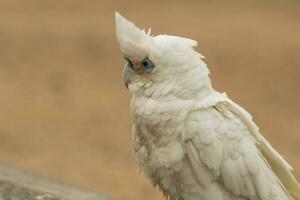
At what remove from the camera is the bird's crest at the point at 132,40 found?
271 cm

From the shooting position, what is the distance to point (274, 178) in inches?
111

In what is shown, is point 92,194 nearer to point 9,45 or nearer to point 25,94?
point 25,94

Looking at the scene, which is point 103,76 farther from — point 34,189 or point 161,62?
point 161,62

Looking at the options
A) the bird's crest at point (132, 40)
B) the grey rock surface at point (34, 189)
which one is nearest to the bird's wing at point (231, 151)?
the bird's crest at point (132, 40)

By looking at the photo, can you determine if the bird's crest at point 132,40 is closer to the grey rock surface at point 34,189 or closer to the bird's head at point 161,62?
the bird's head at point 161,62

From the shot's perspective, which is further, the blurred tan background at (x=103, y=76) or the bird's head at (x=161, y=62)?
the blurred tan background at (x=103, y=76)

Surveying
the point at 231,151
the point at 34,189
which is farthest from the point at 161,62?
→ the point at 34,189

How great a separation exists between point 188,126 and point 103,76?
502 cm

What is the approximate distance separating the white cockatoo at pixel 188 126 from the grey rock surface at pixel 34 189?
0.91 m

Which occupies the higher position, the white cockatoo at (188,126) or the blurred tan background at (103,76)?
the white cockatoo at (188,126)

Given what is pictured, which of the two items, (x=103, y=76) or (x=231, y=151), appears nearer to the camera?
(x=231, y=151)

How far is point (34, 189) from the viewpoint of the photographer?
3.63 m

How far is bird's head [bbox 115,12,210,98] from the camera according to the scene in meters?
2.71

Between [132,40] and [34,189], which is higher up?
[132,40]
